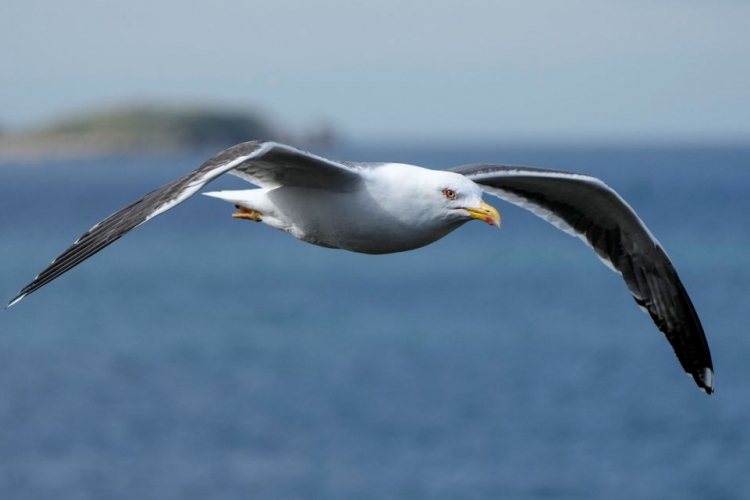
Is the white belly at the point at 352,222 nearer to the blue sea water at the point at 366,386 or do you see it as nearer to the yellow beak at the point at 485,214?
the yellow beak at the point at 485,214

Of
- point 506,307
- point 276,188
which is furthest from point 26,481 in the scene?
point 506,307

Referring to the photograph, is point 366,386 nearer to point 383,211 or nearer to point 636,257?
point 636,257

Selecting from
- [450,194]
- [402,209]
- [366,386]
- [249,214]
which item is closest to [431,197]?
[450,194]

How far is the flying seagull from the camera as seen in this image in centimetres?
896

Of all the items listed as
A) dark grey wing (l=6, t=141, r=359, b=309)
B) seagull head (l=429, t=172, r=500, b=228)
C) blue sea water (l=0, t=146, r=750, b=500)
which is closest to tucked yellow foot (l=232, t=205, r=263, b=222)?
dark grey wing (l=6, t=141, r=359, b=309)

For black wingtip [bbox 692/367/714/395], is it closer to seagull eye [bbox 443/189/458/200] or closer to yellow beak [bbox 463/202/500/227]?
yellow beak [bbox 463/202/500/227]

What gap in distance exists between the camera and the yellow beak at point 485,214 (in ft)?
31.3

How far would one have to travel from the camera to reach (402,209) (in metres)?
10.0

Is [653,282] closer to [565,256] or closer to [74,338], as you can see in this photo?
[74,338]

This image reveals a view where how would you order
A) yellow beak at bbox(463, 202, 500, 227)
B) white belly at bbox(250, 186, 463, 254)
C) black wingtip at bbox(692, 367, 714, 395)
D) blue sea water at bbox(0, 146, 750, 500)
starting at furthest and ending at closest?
blue sea water at bbox(0, 146, 750, 500) → black wingtip at bbox(692, 367, 714, 395) → white belly at bbox(250, 186, 463, 254) → yellow beak at bbox(463, 202, 500, 227)

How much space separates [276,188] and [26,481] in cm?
2928

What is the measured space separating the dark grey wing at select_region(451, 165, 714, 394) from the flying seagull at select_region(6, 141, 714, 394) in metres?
0.01

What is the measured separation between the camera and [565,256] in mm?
89000

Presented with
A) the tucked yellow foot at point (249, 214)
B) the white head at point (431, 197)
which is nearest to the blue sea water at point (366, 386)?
the tucked yellow foot at point (249, 214)
